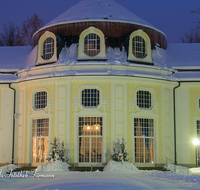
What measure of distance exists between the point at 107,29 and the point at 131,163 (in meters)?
8.31

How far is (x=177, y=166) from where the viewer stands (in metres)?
23.4

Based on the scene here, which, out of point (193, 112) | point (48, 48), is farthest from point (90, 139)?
point (193, 112)

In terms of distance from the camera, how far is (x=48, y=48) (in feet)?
80.7

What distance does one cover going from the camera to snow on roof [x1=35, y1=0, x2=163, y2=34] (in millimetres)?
24391

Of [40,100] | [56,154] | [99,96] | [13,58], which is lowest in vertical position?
[56,154]

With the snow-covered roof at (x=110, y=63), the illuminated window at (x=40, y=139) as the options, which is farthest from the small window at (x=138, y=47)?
the illuminated window at (x=40, y=139)

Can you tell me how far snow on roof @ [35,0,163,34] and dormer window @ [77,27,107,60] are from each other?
3.00 feet

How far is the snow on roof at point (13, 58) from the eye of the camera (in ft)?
85.6

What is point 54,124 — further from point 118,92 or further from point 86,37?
point 86,37

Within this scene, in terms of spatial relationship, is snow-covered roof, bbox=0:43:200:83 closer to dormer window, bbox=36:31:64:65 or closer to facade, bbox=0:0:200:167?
facade, bbox=0:0:200:167

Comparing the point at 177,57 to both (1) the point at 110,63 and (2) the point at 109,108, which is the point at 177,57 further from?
(2) the point at 109,108

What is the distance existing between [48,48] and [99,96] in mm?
4807

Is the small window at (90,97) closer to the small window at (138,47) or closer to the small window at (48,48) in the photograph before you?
the small window at (48,48)

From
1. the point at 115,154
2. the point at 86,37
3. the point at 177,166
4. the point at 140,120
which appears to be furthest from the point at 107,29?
the point at 177,166
